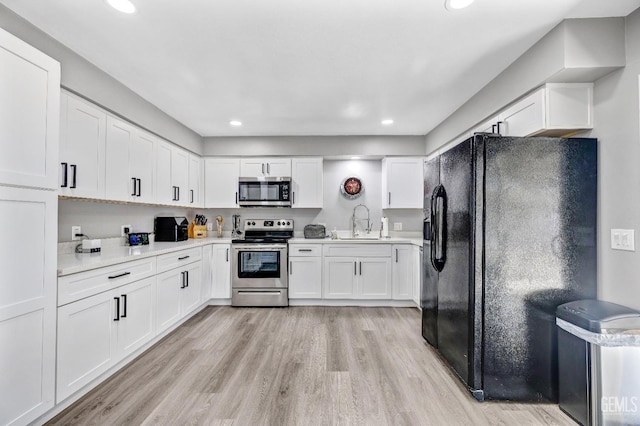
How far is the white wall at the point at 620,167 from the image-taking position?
180 cm

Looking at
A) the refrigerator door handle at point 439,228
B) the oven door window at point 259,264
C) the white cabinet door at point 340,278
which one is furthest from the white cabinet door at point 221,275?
the refrigerator door handle at point 439,228

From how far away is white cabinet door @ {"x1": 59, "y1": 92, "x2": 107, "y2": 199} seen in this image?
87.7 inches

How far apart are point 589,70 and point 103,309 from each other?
11.9ft

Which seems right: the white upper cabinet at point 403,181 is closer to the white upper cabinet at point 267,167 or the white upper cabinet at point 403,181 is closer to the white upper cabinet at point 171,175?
the white upper cabinet at point 267,167

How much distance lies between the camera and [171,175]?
3752 millimetres

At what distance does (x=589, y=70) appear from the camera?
193cm

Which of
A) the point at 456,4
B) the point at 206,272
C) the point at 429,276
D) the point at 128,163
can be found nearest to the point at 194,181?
the point at 206,272

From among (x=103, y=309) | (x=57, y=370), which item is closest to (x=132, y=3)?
(x=103, y=309)

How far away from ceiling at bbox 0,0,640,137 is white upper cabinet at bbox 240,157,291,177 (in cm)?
116

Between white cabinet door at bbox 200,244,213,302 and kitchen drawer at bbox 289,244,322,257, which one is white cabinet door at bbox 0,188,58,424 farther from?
kitchen drawer at bbox 289,244,322,257

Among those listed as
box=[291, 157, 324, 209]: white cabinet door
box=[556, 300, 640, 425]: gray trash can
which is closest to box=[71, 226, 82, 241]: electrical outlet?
box=[291, 157, 324, 209]: white cabinet door

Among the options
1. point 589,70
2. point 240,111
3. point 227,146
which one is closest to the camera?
point 589,70

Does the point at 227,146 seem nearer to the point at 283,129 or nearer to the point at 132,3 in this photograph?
the point at 283,129

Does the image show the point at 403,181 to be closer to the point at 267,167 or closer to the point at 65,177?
the point at 267,167
